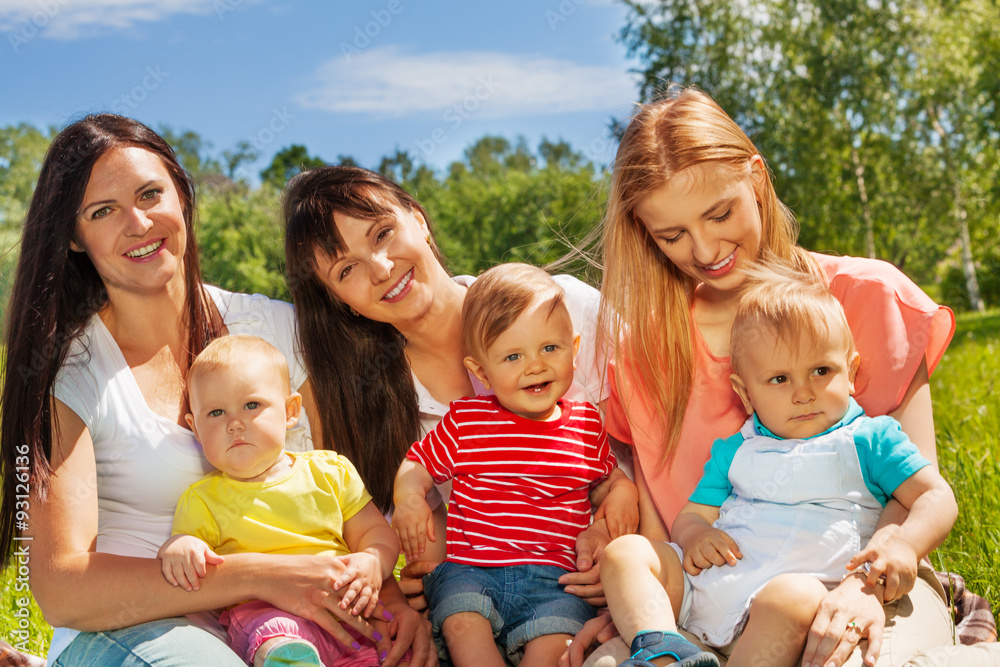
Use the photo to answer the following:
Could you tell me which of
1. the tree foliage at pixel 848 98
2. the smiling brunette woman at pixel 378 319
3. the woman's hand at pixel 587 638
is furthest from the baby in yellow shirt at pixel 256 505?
the tree foliage at pixel 848 98

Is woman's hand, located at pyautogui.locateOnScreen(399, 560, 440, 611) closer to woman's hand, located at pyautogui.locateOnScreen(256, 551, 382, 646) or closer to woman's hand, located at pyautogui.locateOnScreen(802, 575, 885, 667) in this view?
woman's hand, located at pyautogui.locateOnScreen(256, 551, 382, 646)

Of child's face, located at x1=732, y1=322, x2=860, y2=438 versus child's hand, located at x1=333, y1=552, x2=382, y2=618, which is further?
child's hand, located at x1=333, y1=552, x2=382, y2=618

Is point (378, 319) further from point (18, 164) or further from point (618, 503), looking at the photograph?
point (18, 164)

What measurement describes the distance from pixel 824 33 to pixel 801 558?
73.8 ft

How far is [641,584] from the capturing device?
2301mm

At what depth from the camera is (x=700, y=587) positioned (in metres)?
2.37

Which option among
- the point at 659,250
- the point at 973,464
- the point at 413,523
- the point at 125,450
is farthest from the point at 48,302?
the point at 973,464

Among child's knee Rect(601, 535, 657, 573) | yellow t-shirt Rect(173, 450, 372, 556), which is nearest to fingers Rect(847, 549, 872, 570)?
child's knee Rect(601, 535, 657, 573)

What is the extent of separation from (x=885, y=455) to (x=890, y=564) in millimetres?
349

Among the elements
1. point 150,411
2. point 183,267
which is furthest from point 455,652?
point 183,267

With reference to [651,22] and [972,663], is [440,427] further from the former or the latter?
[651,22]

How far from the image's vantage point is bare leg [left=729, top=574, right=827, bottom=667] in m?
2.09

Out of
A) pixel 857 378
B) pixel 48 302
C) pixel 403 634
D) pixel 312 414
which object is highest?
pixel 48 302

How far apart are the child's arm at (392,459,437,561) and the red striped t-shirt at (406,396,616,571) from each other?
0.30 ft
